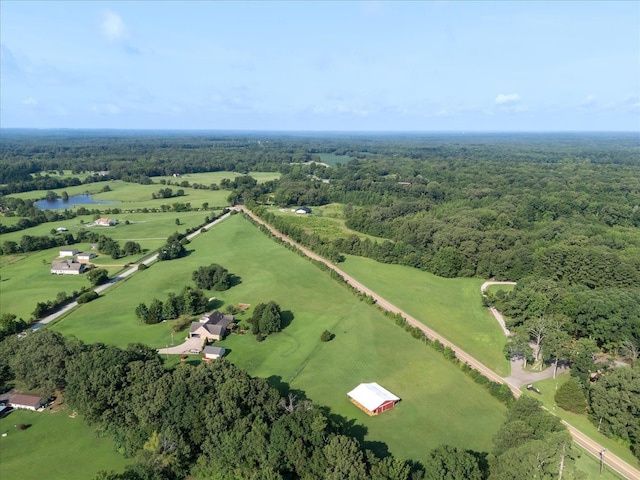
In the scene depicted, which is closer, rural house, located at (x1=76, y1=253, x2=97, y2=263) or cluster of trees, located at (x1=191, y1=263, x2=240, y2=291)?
cluster of trees, located at (x1=191, y1=263, x2=240, y2=291)

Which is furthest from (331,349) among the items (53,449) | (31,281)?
(31,281)

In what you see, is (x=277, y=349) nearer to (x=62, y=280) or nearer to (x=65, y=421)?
(x=65, y=421)

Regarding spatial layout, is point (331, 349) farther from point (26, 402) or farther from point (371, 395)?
point (26, 402)

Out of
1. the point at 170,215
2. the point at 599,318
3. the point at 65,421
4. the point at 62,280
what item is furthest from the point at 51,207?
the point at 599,318

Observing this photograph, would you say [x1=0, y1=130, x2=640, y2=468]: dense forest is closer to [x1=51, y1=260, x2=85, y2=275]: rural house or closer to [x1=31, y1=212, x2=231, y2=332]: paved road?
[x1=31, y1=212, x2=231, y2=332]: paved road

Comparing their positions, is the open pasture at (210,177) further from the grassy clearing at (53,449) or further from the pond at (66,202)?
the grassy clearing at (53,449)

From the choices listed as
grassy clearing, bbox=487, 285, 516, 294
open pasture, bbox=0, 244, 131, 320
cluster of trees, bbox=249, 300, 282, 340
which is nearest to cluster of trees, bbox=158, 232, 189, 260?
open pasture, bbox=0, 244, 131, 320

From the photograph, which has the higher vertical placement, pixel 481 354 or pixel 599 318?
pixel 599 318
